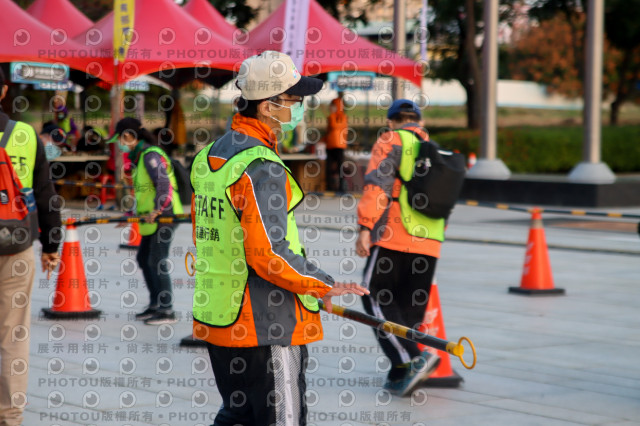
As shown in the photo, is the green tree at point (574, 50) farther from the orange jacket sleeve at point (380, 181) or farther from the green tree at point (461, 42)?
the orange jacket sleeve at point (380, 181)

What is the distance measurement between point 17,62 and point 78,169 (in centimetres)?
384

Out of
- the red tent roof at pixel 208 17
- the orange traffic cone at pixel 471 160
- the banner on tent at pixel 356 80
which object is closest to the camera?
the banner on tent at pixel 356 80

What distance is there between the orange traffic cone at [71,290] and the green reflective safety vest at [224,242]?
519 centimetres

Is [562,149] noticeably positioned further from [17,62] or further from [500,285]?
[500,285]

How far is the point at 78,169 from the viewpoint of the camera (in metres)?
20.8

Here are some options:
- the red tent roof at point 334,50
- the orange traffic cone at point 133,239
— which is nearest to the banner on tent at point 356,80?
the red tent roof at point 334,50

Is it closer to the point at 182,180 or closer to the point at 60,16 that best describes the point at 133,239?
the point at 182,180

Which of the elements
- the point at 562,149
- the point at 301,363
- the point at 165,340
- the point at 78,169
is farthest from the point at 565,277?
the point at 562,149

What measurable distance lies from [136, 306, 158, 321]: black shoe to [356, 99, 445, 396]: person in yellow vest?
270cm

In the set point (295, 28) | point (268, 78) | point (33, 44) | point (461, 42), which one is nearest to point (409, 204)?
point (268, 78)

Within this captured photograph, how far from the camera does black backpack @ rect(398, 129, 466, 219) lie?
6.16 metres

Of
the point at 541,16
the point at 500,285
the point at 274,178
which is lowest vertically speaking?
the point at 500,285

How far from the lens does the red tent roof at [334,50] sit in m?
19.5

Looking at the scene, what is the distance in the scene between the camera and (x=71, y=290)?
8.69m
